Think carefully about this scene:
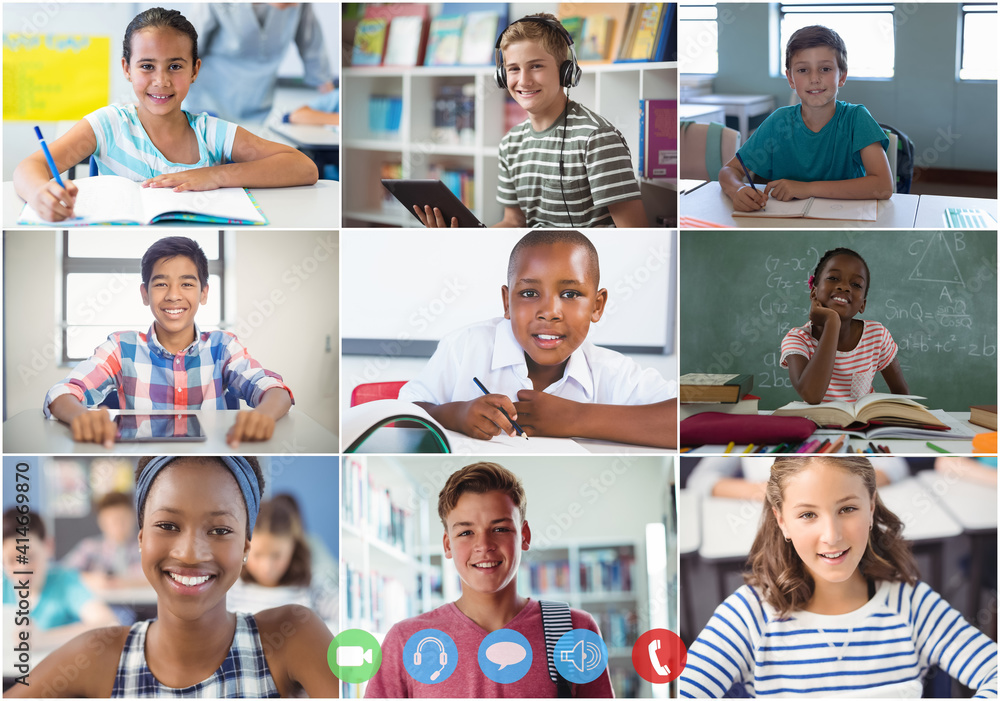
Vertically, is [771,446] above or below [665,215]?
below

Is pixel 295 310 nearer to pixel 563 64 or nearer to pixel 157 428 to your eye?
pixel 157 428

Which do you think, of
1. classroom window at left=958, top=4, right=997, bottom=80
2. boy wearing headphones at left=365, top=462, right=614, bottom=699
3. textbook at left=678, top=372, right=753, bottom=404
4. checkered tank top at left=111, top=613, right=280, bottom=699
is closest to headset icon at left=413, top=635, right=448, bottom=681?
boy wearing headphones at left=365, top=462, right=614, bottom=699

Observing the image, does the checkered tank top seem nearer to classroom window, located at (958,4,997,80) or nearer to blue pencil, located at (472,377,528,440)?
blue pencil, located at (472,377,528,440)

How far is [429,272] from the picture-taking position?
6.66 ft

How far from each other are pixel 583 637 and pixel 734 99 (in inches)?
47.8

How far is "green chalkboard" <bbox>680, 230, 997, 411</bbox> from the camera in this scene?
2.02 meters

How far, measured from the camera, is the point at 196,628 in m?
2.07

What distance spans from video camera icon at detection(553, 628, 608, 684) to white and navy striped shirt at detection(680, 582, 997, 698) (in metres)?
0.20

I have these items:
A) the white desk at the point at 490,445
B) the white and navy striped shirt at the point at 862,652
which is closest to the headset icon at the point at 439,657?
the white desk at the point at 490,445

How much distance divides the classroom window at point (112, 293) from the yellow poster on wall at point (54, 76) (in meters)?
0.30

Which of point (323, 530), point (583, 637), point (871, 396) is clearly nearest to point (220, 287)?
point (323, 530)

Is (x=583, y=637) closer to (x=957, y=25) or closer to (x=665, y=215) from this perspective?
(x=665, y=215)

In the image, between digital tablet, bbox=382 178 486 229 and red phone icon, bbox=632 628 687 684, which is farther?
red phone icon, bbox=632 628 687 684

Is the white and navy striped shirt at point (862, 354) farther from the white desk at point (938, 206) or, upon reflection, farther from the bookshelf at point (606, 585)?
the bookshelf at point (606, 585)
